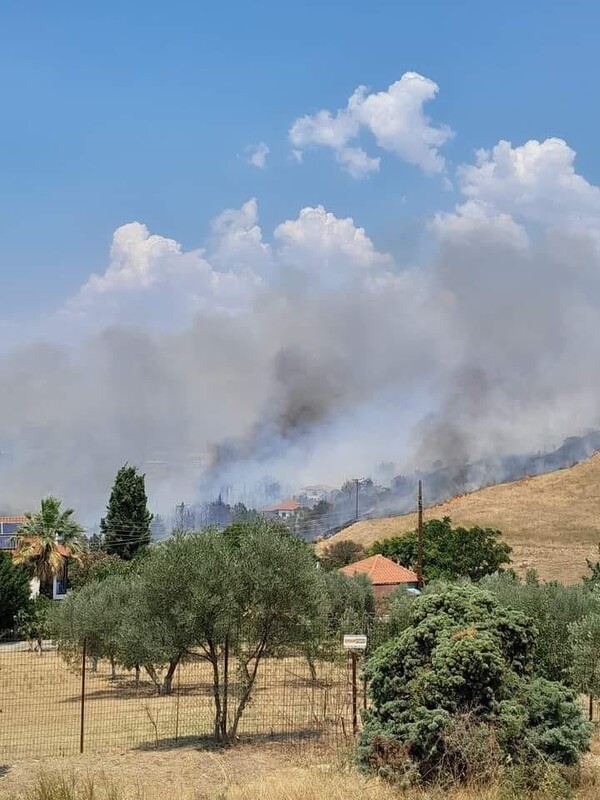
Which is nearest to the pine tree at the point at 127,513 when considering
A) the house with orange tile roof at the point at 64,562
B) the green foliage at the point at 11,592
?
the house with orange tile roof at the point at 64,562

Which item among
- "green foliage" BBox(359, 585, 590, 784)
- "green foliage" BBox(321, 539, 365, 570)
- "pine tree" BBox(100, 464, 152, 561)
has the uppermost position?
"pine tree" BBox(100, 464, 152, 561)

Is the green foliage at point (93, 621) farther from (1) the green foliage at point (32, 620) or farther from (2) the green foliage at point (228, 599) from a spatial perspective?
(2) the green foliage at point (228, 599)

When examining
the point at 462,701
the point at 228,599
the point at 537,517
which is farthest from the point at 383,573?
the point at 537,517

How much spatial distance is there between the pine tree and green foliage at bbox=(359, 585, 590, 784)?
76453 mm

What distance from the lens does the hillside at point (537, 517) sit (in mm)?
97062

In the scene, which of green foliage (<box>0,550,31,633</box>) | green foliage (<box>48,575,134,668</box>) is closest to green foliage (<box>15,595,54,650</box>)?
green foliage (<box>0,550,31,633</box>)

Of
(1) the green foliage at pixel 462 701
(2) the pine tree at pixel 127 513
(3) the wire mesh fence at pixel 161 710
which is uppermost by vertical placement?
(2) the pine tree at pixel 127 513

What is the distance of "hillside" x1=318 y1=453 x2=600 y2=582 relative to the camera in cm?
9706

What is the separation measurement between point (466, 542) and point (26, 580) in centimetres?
3323

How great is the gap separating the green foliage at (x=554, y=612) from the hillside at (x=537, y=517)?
209 feet

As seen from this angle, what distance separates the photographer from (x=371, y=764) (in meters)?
12.0

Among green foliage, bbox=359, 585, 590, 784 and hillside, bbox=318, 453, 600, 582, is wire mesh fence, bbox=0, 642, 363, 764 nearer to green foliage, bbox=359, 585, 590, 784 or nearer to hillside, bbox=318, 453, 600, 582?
green foliage, bbox=359, 585, 590, 784

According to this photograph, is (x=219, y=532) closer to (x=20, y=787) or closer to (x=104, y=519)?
(x=20, y=787)

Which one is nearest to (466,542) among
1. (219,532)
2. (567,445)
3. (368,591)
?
(368,591)
